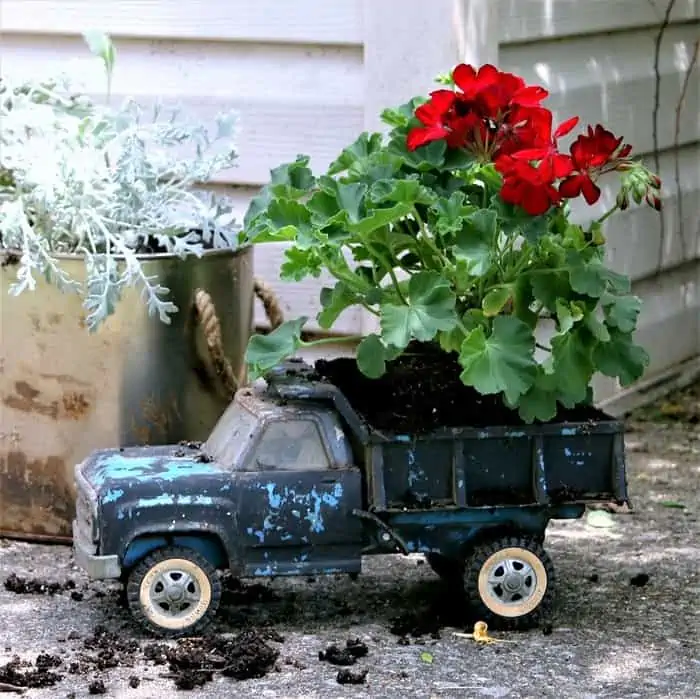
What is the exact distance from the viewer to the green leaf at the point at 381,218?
3760 millimetres

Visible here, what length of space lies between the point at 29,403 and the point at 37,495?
0.90 ft

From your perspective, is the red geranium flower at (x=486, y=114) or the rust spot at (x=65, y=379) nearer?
the red geranium flower at (x=486, y=114)

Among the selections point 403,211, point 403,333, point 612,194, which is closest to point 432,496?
point 403,333

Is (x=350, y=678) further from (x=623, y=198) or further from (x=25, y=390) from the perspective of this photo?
(x=25, y=390)

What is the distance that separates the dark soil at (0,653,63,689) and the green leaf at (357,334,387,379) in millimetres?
986

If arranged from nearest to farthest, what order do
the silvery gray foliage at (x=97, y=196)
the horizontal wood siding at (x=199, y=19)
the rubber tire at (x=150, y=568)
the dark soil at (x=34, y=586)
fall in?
1. the rubber tire at (x=150, y=568)
2. the dark soil at (x=34, y=586)
3. the silvery gray foliage at (x=97, y=196)
4. the horizontal wood siding at (x=199, y=19)

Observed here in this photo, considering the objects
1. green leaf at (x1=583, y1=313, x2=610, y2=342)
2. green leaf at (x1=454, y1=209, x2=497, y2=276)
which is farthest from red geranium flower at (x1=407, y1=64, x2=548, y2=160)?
green leaf at (x1=583, y1=313, x2=610, y2=342)

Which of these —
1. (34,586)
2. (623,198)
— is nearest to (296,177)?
(623,198)

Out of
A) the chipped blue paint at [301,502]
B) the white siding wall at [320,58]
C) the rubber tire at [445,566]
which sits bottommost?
the rubber tire at [445,566]

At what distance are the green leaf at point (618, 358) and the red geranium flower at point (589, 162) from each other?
1.13 feet

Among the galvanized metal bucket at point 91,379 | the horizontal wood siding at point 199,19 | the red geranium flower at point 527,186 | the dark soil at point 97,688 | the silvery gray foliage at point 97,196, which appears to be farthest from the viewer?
the horizontal wood siding at point 199,19

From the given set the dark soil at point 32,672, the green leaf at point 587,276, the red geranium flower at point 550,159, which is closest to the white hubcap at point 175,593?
the dark soil at point 32,672

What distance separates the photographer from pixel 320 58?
5.58 m

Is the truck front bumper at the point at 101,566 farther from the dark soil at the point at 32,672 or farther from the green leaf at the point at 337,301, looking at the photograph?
the green leaf at the point at 337,301
